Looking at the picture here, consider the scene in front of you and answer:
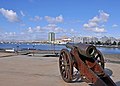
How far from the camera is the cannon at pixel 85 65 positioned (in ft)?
27.4

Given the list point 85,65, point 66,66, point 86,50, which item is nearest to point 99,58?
point 66,66

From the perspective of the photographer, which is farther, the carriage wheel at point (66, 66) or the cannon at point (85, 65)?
the carriage wheel at point (66, 66)

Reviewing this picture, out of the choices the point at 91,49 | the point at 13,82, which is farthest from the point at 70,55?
the point at 13,82

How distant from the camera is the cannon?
8.35 metres

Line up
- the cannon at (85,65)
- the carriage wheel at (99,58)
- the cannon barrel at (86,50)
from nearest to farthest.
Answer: the cannon at (85,65)
the cannon barrel at (86,50)
the carriage wheel at (99,58)

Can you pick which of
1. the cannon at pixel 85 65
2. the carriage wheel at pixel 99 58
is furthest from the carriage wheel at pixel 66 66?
the carriage wheel at pixel 99 58

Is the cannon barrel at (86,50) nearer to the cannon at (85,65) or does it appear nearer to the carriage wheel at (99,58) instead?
the cannon at (85,65)

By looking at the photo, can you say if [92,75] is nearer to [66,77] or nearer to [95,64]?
[95,64]

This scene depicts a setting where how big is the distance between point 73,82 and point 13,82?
2466mm

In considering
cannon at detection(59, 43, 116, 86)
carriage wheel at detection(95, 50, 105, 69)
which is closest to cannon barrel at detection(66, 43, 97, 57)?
cannon at detection(59, 43, 116, 86)

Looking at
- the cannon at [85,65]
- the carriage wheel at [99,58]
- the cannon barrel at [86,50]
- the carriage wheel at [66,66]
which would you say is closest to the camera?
the cannon at [85,65]

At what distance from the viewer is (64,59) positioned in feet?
35.1

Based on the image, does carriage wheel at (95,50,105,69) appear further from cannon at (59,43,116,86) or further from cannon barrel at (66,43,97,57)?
cannon barrel at (66,43,97,57)

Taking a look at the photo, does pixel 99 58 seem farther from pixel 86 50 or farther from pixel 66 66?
pixel 86 50
